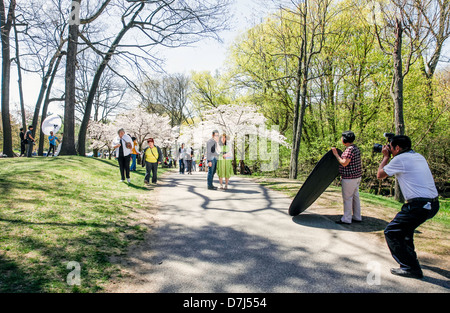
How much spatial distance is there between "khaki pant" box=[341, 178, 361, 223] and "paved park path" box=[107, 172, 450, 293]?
383mm

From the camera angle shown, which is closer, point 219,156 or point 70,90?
point 219,156

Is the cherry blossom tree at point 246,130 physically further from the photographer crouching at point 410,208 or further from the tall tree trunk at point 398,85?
the photographer crouching at point 410,208

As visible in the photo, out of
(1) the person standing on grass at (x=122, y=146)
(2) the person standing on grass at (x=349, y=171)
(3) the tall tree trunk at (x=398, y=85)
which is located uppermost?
(3) the tall tree trunk at (x=398, y=85)

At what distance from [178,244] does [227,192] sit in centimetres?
505

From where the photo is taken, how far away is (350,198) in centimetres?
539

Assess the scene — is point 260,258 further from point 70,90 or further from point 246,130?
point 246,130

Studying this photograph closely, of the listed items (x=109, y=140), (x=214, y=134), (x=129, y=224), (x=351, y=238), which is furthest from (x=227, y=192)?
(x=109, y=140)

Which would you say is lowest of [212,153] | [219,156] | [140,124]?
[219,156]

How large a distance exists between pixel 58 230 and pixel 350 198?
18.1ft

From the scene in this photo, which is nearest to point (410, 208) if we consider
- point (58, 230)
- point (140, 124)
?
point (58, 230)

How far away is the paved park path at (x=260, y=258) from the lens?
9.95 feet

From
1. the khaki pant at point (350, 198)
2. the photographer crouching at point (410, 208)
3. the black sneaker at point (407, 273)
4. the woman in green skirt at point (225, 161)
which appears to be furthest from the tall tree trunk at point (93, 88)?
the black sneaker at point (407, 273)

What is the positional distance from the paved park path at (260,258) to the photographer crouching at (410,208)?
219 millimetres

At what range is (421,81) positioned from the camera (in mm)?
16891
